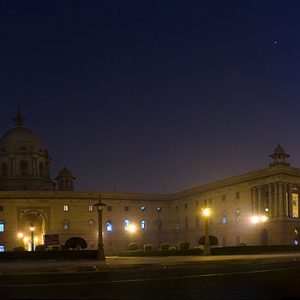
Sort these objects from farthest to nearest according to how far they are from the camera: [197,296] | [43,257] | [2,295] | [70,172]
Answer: [70,172] → [43,257] → [2,295] → [197,296]

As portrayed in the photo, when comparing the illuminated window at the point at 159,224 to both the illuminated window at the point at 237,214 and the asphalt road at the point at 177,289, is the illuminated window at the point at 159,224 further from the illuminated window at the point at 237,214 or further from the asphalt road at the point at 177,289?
the asphalt road at the point at 177,289

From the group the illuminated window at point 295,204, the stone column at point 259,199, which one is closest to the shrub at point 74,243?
the stone column at point 259,199

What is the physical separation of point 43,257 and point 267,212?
40165 mm

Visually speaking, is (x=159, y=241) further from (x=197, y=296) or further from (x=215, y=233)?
(x=197, y=296)

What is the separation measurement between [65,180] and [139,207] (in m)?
18.6

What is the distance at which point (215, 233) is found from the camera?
8956 centimetres

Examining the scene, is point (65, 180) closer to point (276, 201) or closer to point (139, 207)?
point (139, 207)

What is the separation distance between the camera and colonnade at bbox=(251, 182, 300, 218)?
75.1 metres

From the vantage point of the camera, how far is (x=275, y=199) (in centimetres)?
7581

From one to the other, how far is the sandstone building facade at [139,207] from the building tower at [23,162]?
0.53 ft

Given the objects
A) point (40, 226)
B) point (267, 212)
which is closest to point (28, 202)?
point (40, 226)

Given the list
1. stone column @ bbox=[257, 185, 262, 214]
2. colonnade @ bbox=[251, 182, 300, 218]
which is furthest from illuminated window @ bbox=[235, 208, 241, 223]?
stone column @ bbox=[257, 185, 262, 214]

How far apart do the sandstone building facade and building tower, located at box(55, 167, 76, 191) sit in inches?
7.7

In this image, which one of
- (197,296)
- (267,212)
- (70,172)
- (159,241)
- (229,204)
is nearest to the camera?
(197,296)
